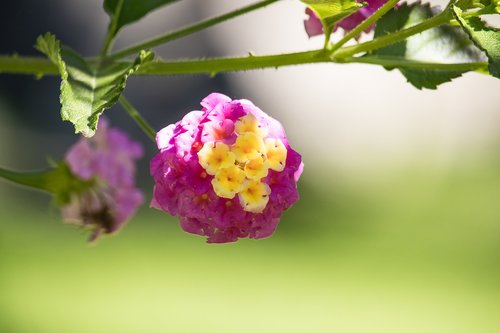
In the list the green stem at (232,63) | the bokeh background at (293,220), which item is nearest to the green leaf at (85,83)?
the green stem at (232,63)

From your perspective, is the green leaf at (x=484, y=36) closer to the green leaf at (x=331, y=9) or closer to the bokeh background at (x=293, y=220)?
the green leaf at (x=331, y=9)

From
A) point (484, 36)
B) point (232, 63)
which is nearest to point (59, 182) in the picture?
point (232, 63)

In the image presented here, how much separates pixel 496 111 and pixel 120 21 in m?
5.17

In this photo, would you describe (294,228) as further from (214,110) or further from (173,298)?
(214,110)

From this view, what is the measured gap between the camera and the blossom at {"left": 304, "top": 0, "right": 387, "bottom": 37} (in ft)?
2.25

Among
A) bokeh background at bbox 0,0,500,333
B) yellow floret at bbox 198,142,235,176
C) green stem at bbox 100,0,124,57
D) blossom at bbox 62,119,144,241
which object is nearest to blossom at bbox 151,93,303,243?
yellow floret at bbox 198,142,235,176

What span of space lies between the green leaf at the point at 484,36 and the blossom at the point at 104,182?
43cm

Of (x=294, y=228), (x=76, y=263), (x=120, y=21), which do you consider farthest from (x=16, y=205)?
(x=120, y=21)

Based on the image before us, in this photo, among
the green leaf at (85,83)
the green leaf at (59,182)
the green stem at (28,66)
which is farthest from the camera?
the green leaf at (59,182)

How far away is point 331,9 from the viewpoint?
0.60 meters

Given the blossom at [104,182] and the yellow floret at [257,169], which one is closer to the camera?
the yellow floret at [257,169]

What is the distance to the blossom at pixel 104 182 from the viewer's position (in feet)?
2.99

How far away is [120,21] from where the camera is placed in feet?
2.33

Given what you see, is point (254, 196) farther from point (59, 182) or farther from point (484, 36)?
point (59, 182)
